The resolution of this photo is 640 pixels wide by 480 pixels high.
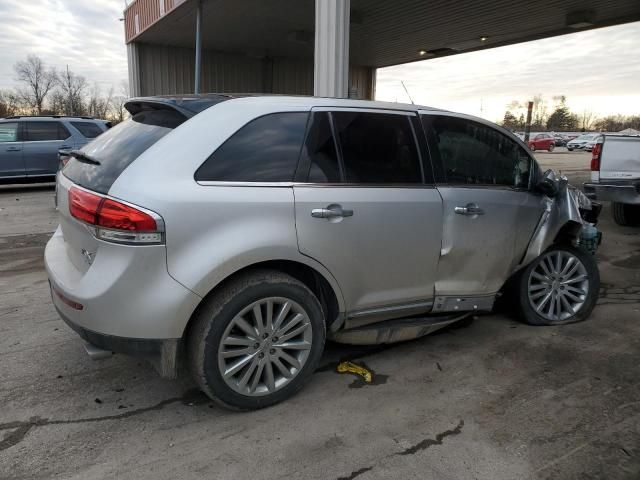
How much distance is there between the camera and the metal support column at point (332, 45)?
743cm

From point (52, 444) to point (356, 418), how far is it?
5.16ft

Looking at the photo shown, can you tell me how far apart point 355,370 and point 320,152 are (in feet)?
4.79

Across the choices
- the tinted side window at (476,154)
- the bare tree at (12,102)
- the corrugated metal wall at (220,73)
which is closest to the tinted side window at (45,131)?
the corrugated metal wall at (220,73)

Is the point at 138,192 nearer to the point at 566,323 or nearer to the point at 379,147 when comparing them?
the point at 379,147

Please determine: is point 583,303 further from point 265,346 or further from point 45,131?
point 45,131

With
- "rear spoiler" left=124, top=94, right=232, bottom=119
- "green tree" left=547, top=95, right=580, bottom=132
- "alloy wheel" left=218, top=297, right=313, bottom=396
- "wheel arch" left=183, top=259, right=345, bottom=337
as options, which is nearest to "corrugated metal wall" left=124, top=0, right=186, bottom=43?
"rear spoiler" left=124, top=94, right=232, bottom=119

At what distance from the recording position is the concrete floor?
240 centimetres

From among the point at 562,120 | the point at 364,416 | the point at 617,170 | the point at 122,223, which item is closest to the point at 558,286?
the point at 364,416

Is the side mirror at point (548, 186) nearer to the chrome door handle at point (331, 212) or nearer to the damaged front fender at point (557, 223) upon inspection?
the damaged front fender at point (557, 223)

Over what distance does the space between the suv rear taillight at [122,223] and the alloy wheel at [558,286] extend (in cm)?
298

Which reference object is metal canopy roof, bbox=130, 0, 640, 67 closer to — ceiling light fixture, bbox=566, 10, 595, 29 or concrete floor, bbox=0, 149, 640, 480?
ceiling light fixture, bbox=566, 10, 595, 29

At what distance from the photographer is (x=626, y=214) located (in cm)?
852

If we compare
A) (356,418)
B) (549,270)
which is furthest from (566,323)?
(356,418)

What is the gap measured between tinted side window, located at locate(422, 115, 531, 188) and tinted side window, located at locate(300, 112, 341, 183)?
0.80 meters
